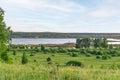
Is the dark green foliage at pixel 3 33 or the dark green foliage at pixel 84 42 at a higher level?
the dark green foliage at pixel 3 33

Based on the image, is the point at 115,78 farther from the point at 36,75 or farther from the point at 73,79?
the point at 36,75

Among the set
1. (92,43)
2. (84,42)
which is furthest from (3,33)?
(92,43)

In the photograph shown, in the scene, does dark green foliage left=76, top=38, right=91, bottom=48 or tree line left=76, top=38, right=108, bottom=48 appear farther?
dark green foliage left=76, top=38, right=91, bottom=48

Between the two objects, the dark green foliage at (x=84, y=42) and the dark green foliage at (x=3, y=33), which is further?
the dark green foliage at (x=84, y=42)

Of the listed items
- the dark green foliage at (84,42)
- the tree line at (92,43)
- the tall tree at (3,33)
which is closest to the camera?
the tall tree at (3,33)

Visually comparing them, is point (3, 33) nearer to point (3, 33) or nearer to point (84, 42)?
point (3, 33)

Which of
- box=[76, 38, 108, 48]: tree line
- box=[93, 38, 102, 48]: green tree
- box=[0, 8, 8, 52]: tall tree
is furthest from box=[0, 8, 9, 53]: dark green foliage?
box=[93, 38, 102, 48]: green tree

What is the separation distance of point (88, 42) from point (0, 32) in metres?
145

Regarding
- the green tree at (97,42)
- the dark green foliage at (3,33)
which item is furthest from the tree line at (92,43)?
the dark green foliage at (3,33)

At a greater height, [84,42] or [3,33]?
[3,33]

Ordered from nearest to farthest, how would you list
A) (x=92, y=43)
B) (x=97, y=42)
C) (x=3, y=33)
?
(x=3, y=33), (x=97, y=42), (x=92, y=43)

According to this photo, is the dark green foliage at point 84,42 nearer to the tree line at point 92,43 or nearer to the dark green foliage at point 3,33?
the tree line at point 92,43

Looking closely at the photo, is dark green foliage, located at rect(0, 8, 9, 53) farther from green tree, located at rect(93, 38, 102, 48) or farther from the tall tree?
green tree, located at rect(93, 38, 102, 48)

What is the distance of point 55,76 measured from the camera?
9.26m
